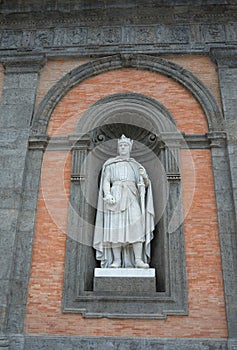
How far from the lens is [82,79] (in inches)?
332

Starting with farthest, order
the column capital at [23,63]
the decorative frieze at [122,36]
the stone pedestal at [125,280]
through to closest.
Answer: the decorative frieze at [122,36] → the column capital at [23,63] → the stone pedestal at [125,280]

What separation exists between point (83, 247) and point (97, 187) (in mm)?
1624

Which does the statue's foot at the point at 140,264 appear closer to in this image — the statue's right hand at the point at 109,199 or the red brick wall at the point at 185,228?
the red brick wall at the point at 185,228

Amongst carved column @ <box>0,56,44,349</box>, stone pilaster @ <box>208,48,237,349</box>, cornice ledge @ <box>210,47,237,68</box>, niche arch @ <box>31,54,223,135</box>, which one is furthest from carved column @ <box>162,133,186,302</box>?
carved column @ <box>0,56,44,349</box>

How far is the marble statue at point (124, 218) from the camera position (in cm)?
692

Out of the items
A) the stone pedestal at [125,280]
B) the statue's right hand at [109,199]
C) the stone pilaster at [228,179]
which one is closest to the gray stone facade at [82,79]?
the stone pilaster at [228,179]

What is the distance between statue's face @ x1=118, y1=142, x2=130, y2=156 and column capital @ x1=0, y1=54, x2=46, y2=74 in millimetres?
2724

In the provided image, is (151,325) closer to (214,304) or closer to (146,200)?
(214,304)

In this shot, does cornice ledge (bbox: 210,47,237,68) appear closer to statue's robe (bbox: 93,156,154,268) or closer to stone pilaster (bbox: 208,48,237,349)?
stone pilaster (bbox: 208,48,237,349)

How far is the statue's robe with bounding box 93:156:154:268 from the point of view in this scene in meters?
6.95

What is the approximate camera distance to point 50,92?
826cm

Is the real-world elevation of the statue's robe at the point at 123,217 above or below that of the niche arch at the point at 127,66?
below

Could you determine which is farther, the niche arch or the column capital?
the column capital

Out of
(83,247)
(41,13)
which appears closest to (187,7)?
(41,13)
